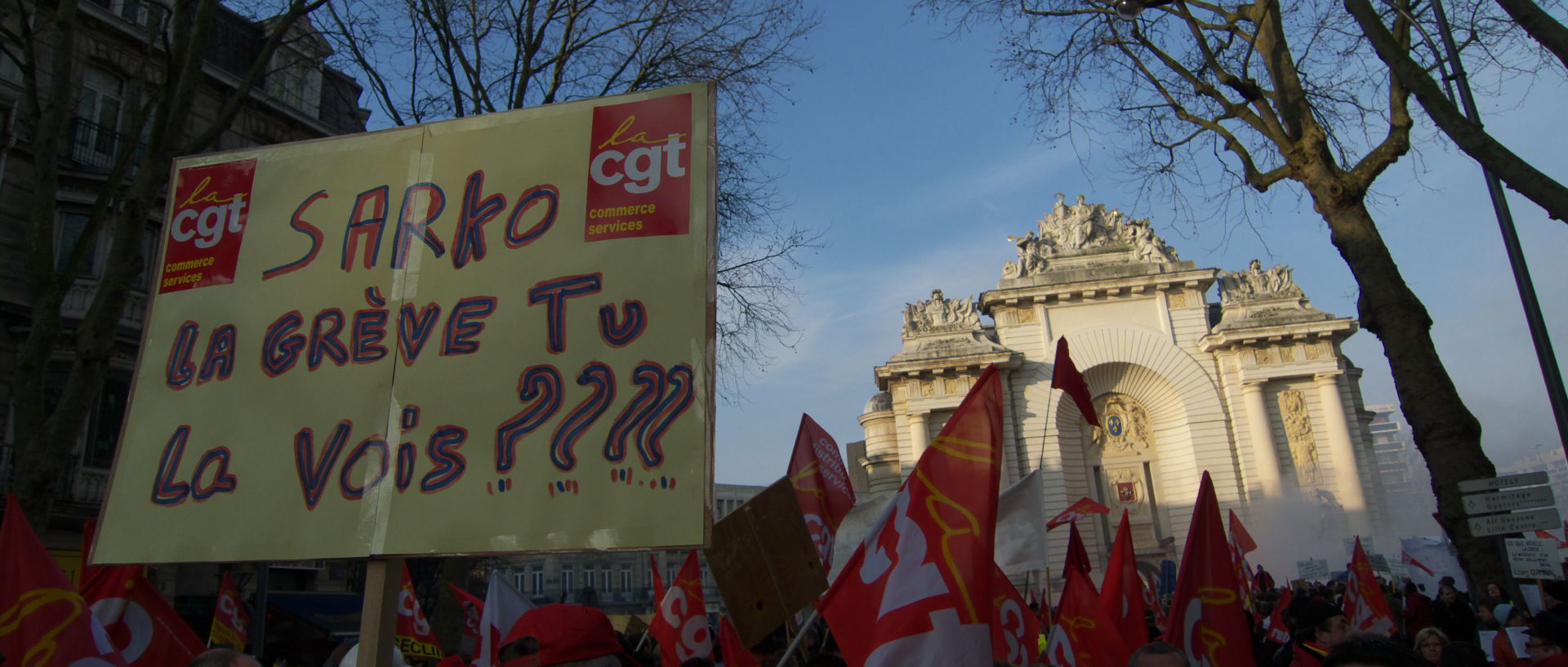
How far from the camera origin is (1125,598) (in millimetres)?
6555

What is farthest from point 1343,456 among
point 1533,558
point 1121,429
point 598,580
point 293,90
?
point 598,580

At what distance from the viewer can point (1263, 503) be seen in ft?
104

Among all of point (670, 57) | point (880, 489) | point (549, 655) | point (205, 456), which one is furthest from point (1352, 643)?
point (880, 489)

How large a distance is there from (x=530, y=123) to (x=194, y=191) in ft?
4.53

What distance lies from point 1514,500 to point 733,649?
241 inches

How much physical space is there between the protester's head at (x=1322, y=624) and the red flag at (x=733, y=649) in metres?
3.17

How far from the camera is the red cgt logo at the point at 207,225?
3.65 meters

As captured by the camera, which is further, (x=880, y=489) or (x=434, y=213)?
(x=880, y=489)

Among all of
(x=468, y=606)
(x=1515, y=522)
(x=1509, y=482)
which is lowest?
(x=468, y=606)

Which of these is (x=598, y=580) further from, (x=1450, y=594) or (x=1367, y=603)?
(x=1367, y=603)

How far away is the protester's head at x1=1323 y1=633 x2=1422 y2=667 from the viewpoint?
238cm

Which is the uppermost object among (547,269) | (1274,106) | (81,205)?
(81,205)

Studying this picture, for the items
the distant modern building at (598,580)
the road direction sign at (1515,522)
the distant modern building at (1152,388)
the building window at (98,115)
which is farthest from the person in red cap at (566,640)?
the distant modern building at (598,580)

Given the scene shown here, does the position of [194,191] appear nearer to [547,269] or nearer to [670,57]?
[547,269]
